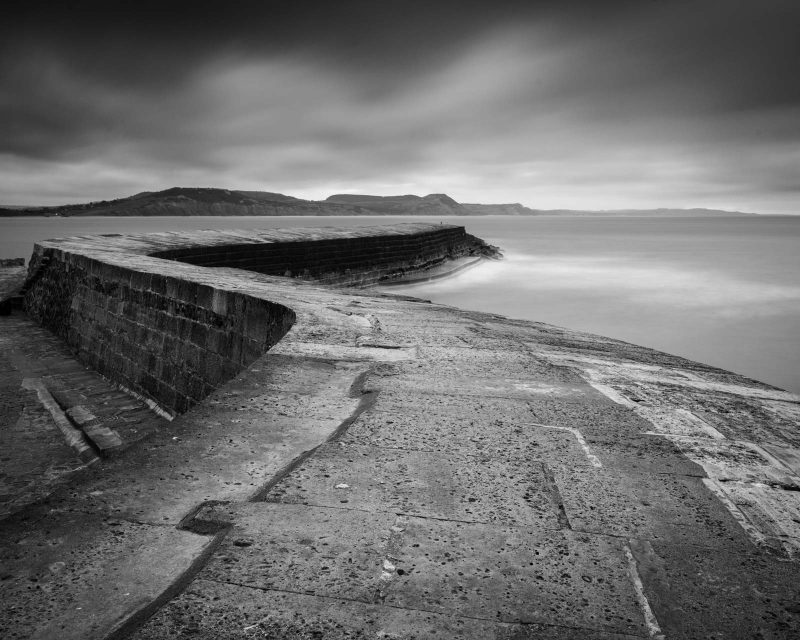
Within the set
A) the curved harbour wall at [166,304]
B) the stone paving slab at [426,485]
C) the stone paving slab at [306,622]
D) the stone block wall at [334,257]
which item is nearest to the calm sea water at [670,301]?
the stone block wall at [334,257]

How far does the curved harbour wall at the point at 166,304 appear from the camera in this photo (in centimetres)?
503

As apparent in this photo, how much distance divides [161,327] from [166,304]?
11.1 inches

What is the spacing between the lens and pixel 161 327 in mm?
6062

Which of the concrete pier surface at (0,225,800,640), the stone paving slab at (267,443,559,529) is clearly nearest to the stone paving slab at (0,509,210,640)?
the concrete pier surface at (0,225,800,640)

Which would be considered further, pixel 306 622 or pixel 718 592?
pixel 718 592

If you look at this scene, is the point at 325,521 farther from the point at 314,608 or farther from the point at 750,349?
the point at 750,349

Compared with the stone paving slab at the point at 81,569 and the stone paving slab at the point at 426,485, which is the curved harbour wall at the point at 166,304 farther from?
the stone paving slab at the point at 81,569

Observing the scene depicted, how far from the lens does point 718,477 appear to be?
2053mm

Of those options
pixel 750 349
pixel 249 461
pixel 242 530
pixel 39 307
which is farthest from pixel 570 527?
pixel 750 349

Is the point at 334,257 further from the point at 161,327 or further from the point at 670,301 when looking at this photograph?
the point at 670,301

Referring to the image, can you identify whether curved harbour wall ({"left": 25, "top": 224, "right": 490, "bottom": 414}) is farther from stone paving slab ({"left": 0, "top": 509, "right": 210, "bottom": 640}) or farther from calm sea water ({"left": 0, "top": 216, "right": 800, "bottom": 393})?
calm sea water ({"left": 0, "top": 216, "right": 800, "bottom": 393})

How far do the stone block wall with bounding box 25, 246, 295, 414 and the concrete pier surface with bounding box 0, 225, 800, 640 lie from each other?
1.97 m

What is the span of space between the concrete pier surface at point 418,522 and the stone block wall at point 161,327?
1.97 m

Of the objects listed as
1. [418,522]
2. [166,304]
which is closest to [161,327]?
[166,304]
